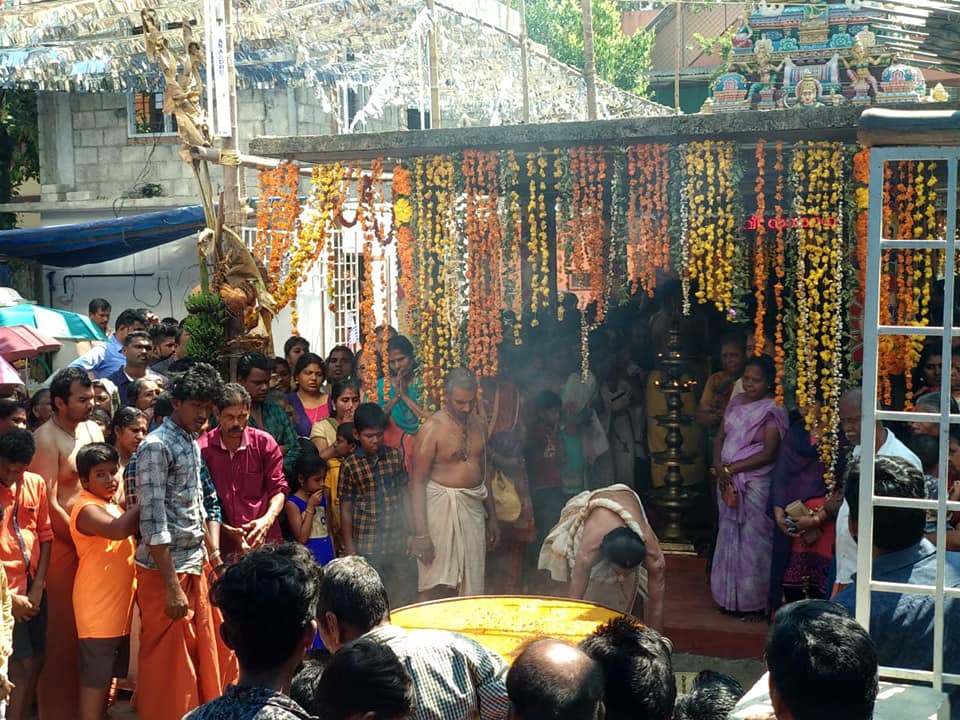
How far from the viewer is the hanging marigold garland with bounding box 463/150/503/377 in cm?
752

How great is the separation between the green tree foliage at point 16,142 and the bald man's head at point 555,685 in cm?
1642

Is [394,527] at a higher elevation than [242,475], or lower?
lower

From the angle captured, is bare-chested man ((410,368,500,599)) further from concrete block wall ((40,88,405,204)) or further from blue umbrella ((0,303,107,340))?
concrete block wall ((40,88,405,204))

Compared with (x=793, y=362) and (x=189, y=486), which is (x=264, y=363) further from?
(x=793, y=362)

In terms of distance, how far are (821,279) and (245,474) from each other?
12.0ft

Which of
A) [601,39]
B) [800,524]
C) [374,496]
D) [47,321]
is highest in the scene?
[601,39]

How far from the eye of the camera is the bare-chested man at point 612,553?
230 inches

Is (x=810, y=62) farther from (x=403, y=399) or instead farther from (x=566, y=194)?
(x=403, y=399)

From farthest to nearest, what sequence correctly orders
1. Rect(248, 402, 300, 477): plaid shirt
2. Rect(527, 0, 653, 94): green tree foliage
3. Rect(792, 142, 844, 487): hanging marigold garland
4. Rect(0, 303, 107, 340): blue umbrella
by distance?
Rect(527, 0, 653, 94): green tree foliage, Rect(0, 303, 107, 340): blue umbrella, Rect(248, 402, 300, 477): plaid shirt, Rect(792, 142, 844, 487): hanging marigold garland

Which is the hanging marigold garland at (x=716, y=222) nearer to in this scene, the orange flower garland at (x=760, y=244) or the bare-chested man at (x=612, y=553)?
the orange flower garland at (x=760, y=244)

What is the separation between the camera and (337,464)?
7.32m

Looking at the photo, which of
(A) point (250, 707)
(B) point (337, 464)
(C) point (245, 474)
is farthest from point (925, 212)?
(A) point (250, 707)

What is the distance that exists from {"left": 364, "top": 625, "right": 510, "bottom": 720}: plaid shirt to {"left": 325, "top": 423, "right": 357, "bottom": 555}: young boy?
12.2 feet

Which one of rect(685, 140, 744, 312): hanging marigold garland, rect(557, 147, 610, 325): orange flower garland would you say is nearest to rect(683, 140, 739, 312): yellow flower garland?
rect(685, 140, 744, 312): hanging marigold garland
